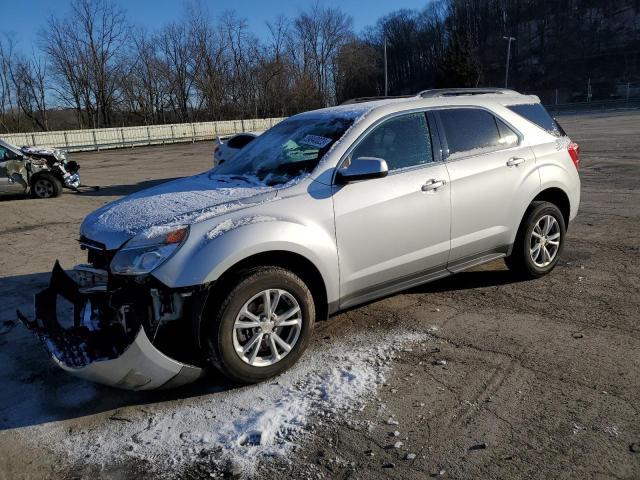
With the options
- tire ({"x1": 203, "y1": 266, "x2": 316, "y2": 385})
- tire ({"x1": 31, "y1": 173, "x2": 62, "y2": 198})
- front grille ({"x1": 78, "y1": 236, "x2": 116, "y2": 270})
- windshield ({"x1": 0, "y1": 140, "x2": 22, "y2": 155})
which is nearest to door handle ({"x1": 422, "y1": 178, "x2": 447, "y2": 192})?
tire ({"x1": 203, "y1": 266, "x2": 316, "y2": 385})

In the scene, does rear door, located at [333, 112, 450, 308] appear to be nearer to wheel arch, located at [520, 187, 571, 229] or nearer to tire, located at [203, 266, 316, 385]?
tire, located at [203, 266, 316, 385]

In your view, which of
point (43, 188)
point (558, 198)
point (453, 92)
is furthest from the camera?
point (43, 188)

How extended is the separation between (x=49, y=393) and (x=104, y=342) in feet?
2.20

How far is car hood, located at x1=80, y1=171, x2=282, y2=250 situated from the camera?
11.2ft

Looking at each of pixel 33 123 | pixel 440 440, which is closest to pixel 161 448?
pixel 440 440

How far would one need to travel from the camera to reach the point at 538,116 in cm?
530

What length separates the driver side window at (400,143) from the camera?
410 cm

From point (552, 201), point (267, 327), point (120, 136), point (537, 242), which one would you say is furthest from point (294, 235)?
point (120, 136)

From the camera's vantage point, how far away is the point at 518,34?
115m

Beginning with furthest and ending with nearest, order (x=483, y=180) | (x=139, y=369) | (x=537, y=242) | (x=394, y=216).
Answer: (x=537, y=242) → (x=483, y=180) → (x=394, y=216) → (x=139, y=369)

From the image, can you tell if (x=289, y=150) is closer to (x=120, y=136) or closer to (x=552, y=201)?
(x=552, y=201)

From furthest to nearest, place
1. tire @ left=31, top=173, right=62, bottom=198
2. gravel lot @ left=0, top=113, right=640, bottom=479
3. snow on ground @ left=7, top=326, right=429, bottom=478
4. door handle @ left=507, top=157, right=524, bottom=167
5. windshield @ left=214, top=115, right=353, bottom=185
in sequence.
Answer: tire @ left=31, top=173, right=62, bottom=198
door handle @ left=507, top=157, right=524, bottom=167
windshield @ left=214, top=115, right=353, bottom=185
snow on ground @ left=7, top=326, right=429, bottom=478
gravel lot @ left=0, top=113, right=640, bottom=479

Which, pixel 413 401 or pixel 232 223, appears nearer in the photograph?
pixel 413 401

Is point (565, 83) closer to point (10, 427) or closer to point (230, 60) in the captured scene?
point (230, 60)
